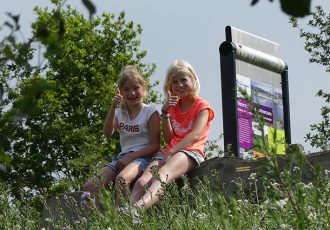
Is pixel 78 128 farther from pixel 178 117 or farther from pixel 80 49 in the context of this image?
pixel 178 117

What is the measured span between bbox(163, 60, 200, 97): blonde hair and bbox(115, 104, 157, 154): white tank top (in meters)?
0.24

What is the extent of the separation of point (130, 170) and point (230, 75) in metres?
3.32

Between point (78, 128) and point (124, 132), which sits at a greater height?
point (78, 128)

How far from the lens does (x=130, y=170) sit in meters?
7.35

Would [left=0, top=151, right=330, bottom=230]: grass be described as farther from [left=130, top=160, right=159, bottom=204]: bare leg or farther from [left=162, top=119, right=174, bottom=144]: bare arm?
[left=162, top=119, right=174, bottom=144]: bare arm

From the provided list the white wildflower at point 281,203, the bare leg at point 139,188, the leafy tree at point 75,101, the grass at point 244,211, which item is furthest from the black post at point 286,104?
the leafy tree at point 75,101

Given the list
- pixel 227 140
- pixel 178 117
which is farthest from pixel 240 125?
pixel 178 117

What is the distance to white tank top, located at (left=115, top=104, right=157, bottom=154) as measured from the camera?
25.4 feet

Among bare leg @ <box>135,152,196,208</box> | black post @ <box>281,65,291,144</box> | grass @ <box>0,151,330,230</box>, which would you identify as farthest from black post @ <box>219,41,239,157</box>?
grass @ <box>0,151,330,230</box>

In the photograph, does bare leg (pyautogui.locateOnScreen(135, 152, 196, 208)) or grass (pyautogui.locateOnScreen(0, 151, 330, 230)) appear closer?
grass (pyautogui.locateOnScreen(0, 151, 330, 230))

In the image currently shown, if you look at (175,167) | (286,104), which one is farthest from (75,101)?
(175,167)

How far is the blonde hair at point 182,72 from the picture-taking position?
7695 mm

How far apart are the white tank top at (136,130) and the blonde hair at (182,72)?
9.5 inches

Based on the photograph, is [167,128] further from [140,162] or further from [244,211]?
[244,211]
